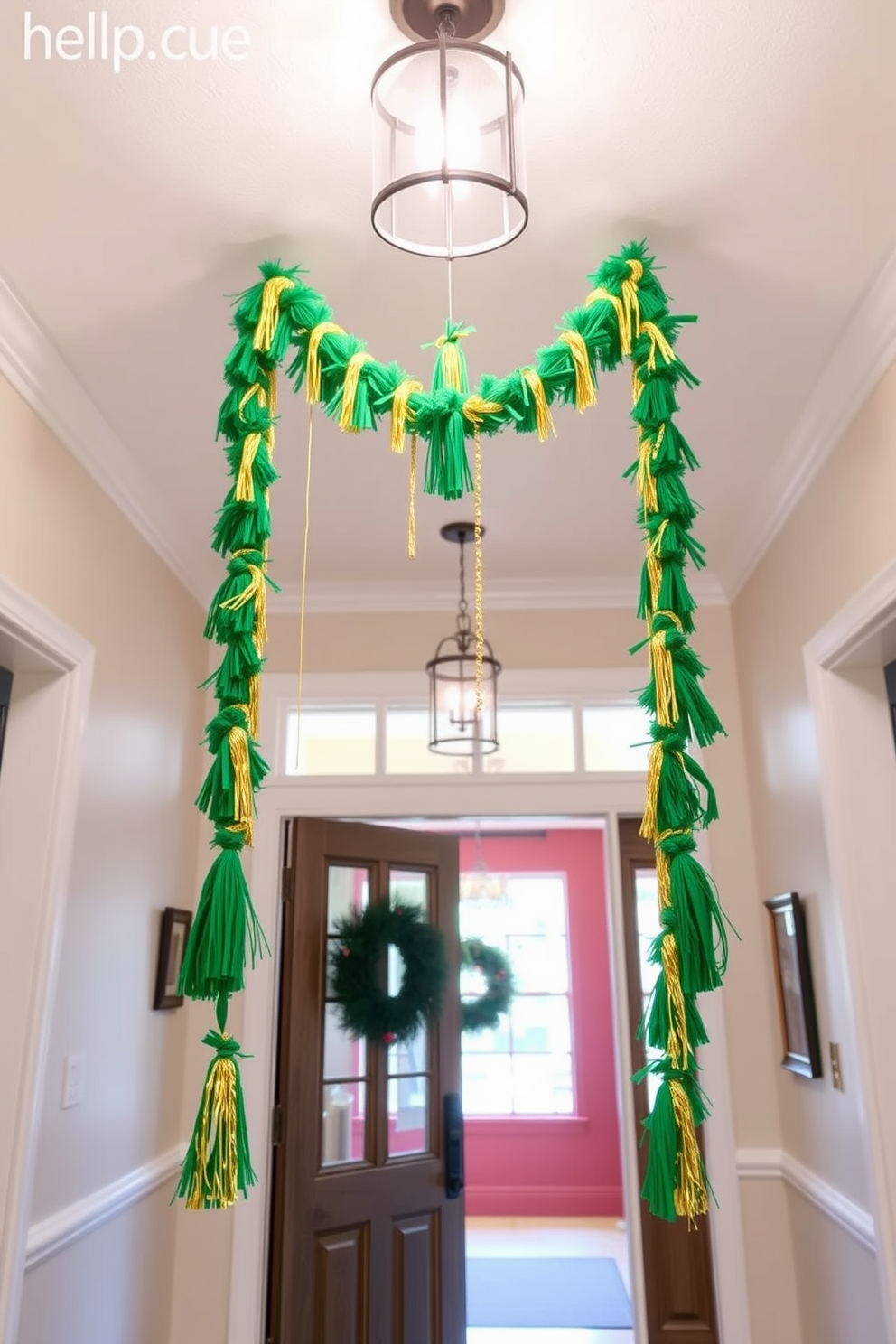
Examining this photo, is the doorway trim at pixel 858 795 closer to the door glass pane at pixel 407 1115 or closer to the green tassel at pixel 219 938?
the green tassel at pixel 219 938

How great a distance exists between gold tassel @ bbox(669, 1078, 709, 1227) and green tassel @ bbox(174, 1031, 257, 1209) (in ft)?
1.86

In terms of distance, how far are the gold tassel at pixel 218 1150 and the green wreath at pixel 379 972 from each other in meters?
1.74

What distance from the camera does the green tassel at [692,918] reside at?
52.4 inches

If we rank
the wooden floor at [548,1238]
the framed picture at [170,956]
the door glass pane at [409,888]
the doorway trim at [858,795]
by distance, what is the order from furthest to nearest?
the wooden floor at [548,1238]
the door glass pane at [409,888]
the framed picture at [170,956]
the doorway trim at [858,795]

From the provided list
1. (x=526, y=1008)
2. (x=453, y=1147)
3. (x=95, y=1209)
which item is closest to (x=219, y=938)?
(x=95, y=1209)

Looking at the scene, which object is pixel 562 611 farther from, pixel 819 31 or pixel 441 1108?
pixel 819 31

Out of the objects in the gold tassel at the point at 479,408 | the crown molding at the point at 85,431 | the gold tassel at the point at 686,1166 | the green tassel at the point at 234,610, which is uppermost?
the crown molding at the point at 85,431

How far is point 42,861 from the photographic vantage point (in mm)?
1988

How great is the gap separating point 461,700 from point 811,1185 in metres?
1.53

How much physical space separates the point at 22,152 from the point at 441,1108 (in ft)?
9.31

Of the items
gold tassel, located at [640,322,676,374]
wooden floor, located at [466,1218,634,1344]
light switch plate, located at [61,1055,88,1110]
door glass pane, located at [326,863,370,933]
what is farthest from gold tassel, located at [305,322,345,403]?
wooden floor, located at [466,1218,634,1344]

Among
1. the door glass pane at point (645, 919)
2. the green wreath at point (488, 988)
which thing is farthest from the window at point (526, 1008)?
the door glass pane at point (645, 919)

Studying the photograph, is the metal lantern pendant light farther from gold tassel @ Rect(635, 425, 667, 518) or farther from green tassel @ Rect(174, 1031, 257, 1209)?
green tassel @ Rect(174, 1031, 257, 1209)

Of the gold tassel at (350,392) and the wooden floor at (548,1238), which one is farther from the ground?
the gold tassel at (350,392)
